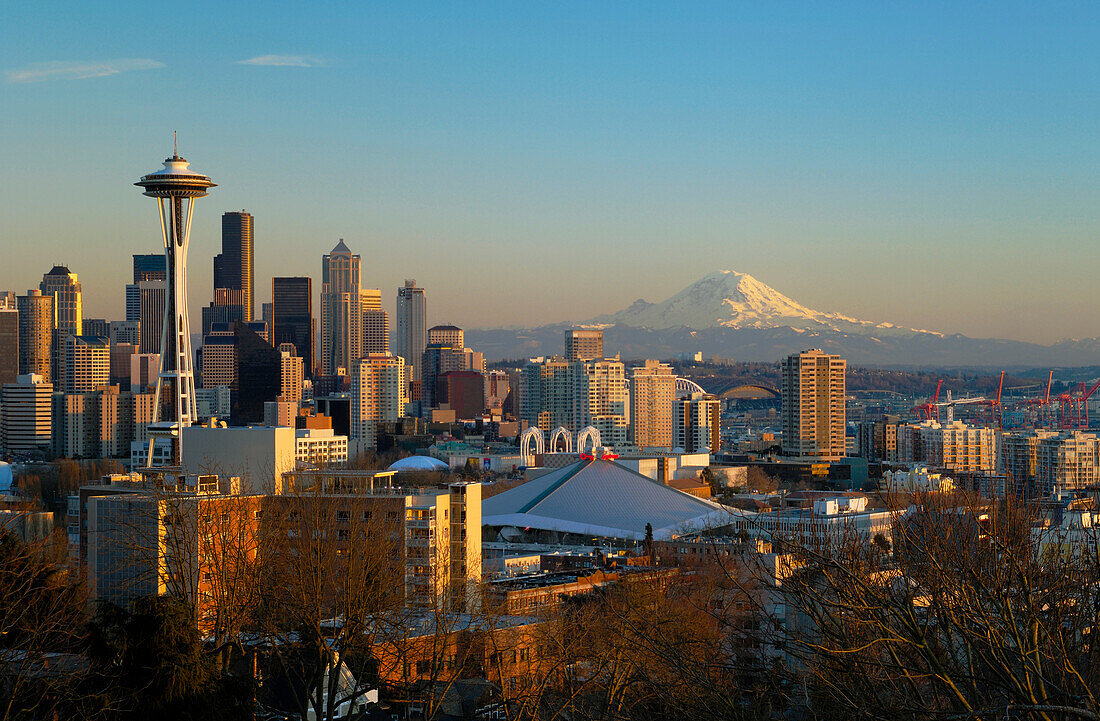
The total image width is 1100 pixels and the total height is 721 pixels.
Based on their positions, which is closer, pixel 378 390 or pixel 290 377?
pixel 378 390

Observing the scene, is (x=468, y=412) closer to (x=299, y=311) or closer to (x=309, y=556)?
(x=299, y=311)

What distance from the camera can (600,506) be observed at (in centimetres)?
4403

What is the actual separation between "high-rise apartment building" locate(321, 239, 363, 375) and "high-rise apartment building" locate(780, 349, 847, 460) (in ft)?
273

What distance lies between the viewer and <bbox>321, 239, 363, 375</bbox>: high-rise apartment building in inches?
6053

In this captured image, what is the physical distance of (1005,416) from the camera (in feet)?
382

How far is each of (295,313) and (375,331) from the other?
58.0 ft

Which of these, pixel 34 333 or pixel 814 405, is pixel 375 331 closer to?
pixel 34 333

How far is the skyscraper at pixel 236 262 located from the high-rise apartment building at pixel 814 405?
287 ft

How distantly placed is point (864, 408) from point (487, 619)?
12990 cm

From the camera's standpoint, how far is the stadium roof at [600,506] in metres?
41.2

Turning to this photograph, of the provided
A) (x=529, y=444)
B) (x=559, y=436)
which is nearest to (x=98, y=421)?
(x=559, y=436)

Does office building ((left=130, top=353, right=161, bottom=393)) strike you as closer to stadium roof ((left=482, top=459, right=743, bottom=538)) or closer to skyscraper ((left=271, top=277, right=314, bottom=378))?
skyscraper ((left=271, top=277, right=314, bottom=378))

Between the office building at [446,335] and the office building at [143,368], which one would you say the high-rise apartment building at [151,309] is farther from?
the office building at [446,335]

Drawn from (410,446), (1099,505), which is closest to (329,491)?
(1099,505)
